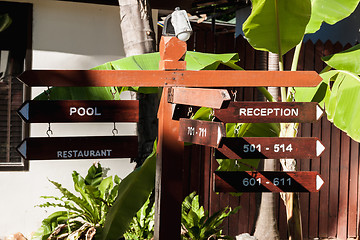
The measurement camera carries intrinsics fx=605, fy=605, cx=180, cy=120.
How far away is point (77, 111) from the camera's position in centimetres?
372

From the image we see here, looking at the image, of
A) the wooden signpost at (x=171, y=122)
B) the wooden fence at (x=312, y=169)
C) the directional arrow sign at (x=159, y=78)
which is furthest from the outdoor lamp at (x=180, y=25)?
the wooden fence at (x=312, y=169)

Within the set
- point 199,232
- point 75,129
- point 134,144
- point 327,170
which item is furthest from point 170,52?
point 327,170

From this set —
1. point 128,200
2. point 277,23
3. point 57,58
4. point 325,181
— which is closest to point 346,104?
point 277,23

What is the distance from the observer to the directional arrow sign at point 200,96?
133 inches

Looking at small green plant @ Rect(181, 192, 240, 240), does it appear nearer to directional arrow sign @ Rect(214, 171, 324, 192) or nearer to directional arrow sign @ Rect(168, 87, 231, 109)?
directional arrow sign @ Rect(214, 171, 324, 192)

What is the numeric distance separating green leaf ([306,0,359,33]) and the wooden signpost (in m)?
1.46

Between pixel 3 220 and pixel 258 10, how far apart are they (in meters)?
3.85

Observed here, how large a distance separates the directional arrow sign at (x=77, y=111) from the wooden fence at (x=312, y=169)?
12.6ft

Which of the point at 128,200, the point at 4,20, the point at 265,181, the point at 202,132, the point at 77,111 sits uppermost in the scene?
the point at 4,20

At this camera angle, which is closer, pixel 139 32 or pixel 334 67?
pixel 334 67

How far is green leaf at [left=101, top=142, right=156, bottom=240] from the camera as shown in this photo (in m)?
4.55

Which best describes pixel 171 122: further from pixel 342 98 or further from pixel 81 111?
pixel 342 98

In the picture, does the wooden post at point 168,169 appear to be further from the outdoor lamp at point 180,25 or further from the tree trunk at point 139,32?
the tree trunk at point 139,32

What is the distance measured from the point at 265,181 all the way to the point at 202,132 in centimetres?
70
